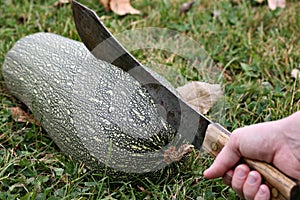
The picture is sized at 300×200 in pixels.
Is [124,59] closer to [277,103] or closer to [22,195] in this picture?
[22,195]

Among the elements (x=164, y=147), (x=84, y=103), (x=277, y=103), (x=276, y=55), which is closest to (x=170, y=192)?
(x=164, y=147)

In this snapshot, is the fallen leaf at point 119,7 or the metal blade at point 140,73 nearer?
the metal blade at point 140,73

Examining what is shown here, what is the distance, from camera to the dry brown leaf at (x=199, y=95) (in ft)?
9.28

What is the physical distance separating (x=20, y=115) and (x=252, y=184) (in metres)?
1.49

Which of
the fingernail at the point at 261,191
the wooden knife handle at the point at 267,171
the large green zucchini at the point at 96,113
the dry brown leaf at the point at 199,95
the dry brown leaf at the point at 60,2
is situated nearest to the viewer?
the wooden knife handle at the point at 267,171

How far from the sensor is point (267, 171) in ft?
6.09

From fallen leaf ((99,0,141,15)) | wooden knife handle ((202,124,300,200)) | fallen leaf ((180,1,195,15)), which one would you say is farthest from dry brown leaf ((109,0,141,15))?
wooden knife handle ((202,124,300,200))

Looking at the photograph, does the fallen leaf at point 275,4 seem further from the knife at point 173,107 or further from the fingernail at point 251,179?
the fingernail at point 251,179

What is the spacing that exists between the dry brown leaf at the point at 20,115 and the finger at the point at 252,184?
4.48 feet

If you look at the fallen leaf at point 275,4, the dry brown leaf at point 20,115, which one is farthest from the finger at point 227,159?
the fallen leaf at point 275,4

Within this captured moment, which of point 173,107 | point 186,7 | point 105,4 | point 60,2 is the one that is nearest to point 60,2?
point 60,2

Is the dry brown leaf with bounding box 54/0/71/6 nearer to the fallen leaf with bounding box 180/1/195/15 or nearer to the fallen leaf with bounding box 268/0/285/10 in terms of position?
the fallen leaf with bounding box 180/1/195/15

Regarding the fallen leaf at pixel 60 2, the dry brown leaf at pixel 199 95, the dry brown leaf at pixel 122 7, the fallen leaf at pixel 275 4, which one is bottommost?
the fallen leaf at pixel 275 4

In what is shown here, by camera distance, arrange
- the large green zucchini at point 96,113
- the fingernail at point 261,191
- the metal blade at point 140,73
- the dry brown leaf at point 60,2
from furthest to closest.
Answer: the dry brown leaf at point 60,2 < the large green zucchini at point 96,113 < the metal blade at point 140,73 < the fingernail at point 261,191
